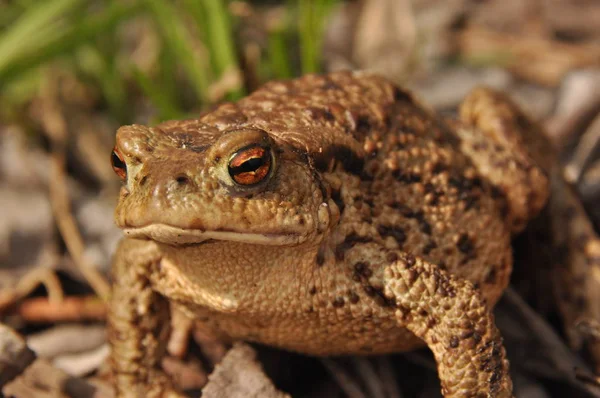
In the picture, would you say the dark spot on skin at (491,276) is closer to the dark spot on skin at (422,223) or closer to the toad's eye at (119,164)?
the dark spot on skin at (422,223)

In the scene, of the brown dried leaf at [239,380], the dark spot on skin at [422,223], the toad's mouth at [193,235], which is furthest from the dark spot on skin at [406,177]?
the brown dried leaf at [239,380]

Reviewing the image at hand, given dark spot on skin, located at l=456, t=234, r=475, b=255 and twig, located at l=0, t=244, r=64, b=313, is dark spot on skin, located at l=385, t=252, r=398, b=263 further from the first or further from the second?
twig, located at l=0, t=244, r=64, b=313

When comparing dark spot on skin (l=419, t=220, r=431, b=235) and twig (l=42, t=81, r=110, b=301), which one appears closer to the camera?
dark spot on skin (l=419, t=220, r=431, b=235)

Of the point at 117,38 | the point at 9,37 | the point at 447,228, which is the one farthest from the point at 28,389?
the point at 117,38

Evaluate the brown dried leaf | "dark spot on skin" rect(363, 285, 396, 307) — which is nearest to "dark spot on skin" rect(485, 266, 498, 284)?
"dark spot on skin" rect(363, 285, 396, 307)

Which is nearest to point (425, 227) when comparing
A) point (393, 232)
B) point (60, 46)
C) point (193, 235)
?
point (393, 232)

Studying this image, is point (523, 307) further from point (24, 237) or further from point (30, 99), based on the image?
point (30, 99)
